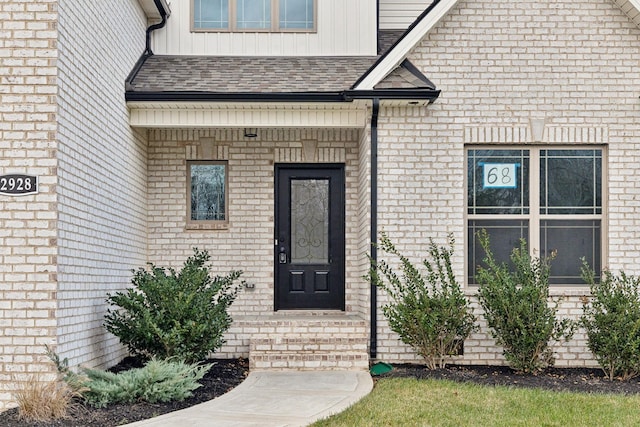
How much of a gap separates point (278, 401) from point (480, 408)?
1.99m

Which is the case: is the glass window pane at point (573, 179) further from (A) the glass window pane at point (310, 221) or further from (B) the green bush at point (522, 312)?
(A) the glass window pane at point (310, 221)

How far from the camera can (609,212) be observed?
36.0 ft

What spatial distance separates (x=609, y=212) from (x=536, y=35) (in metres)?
2.57

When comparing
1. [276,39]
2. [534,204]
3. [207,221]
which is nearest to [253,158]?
[207,221]

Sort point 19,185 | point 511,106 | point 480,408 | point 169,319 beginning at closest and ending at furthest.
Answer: point 480,408, point 19,185, point 169,319, point 511,106

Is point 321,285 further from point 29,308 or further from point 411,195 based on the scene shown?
point 29,308

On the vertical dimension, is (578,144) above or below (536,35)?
below

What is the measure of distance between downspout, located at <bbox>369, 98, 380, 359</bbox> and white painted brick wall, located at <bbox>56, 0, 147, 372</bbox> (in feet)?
10.9

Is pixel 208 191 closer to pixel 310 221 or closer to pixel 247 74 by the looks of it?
pixel 310 221

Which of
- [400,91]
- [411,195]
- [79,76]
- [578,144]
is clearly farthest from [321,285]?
[79,76]

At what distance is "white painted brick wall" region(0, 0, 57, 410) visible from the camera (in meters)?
7.98

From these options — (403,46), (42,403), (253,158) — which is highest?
(403,46)

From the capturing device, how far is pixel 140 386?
8.05 meters

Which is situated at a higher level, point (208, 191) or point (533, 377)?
point (208, 191)
